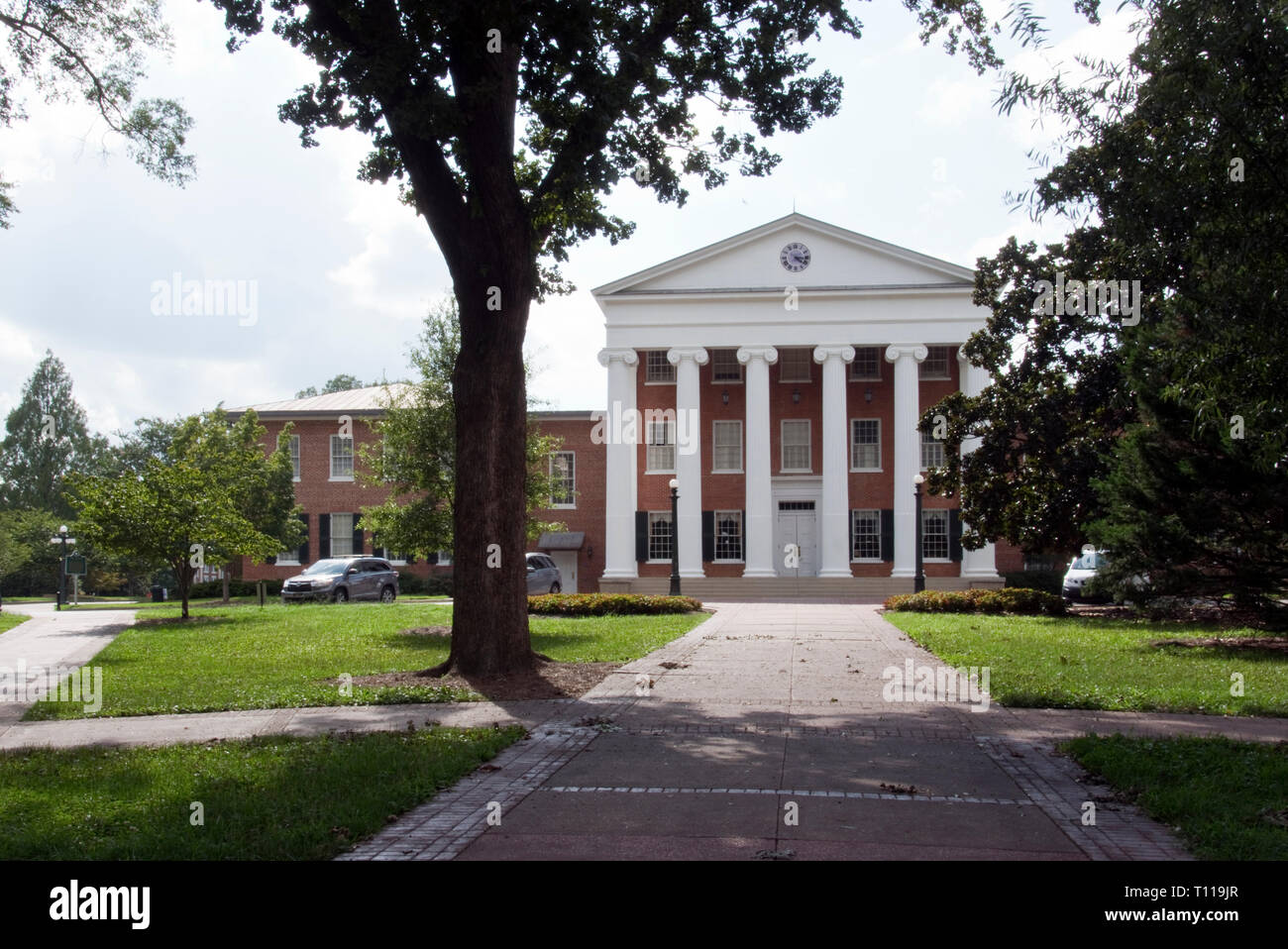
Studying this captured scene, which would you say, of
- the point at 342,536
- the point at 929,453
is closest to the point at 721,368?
the point at 929,453

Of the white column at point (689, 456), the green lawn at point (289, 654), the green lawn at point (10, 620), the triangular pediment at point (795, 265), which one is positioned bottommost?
the green lawn at point (10, 620)

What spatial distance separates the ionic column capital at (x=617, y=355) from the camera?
4016 cm

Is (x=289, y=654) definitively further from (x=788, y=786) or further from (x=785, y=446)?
(x=785, y=446)

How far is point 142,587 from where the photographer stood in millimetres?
58062

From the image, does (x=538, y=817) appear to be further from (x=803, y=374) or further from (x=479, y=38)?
(x=803, y=374)

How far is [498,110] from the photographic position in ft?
40.9

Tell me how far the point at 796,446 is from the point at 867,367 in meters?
4.10

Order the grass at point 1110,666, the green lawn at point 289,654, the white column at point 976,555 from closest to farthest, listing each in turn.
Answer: the grass at point 1110,666 < the green lawn at point 289,654 < the white column at point 976,555

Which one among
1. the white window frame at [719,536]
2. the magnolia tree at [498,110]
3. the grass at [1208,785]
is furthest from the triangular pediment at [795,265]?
the grass at [1208,785]

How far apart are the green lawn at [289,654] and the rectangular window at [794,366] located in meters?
19.1

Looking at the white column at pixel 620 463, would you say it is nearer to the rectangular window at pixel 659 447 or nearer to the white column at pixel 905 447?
the rectangular window at pixel 659 447

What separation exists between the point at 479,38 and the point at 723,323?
93.6 ft

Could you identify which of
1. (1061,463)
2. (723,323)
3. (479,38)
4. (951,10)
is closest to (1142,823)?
(479,38)

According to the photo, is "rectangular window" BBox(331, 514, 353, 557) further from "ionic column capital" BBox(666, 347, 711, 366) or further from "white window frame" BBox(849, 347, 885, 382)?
"white window frame" BBox(849, 347, 885, 382)
